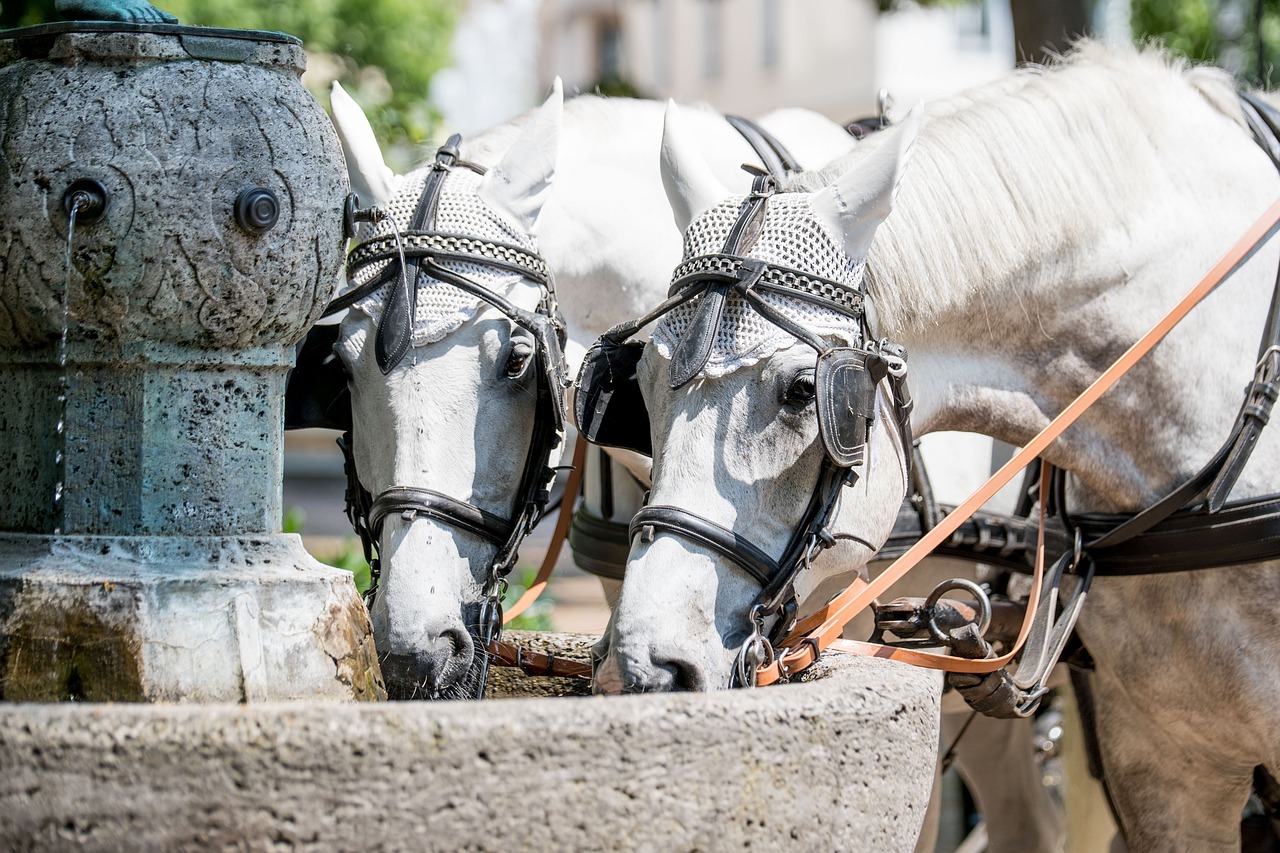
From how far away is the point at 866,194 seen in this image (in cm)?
260

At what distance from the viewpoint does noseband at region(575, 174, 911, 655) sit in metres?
2.41

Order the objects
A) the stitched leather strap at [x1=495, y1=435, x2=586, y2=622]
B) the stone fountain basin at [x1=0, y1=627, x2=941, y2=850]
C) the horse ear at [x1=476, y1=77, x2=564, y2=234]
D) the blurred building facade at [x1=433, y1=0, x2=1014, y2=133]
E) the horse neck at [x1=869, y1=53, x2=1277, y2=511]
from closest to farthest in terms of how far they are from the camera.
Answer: the stone fountain basin at [x1=0, y1=627, x2=941, y2=850] → the horse neck at [x1=869, y1=53, x2=1277, y2=511] → the horse ear at [x1=476, y1=77, x2=564, y2=234] → the stitched leather strap at [x1=495, y1=435, x2=586, y2=622] → the blurred building facade at [x1=433, y1=0, x2=1014, y2=133]

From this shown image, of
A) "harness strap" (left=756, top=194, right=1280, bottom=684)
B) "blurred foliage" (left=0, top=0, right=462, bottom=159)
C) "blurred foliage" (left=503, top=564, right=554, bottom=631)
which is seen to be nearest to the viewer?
"harness strap" (left=756, top=194, right=1280, bottom=684)

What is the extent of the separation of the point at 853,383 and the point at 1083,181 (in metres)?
0.82

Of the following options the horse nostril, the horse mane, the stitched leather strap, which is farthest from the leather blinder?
the stitched leather strap

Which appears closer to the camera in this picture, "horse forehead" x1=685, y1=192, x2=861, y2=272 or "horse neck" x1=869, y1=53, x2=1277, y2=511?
"horse forehead" x1=685, y1=192, x2=861, y2=272

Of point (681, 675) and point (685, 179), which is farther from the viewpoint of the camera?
point (685, 179)

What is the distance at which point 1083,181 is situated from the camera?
9.71ft

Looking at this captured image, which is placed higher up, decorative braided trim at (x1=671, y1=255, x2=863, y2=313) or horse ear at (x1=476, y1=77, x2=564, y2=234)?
horse ear at (x1=476, y1=77, x2=564, y2=234)

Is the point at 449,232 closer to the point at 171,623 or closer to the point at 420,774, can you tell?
the point at 171,623

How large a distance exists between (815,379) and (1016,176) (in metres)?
0.75

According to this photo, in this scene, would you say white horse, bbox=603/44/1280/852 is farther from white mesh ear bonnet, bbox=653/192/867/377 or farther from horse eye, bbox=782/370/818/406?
horse eye, bbox=782/370/818/406

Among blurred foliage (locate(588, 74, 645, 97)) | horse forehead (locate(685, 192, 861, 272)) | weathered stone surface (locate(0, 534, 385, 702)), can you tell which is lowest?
weathered stone surface (locate(0, 534, 385, 702))

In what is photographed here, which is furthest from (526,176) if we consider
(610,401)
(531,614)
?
(531,614)
